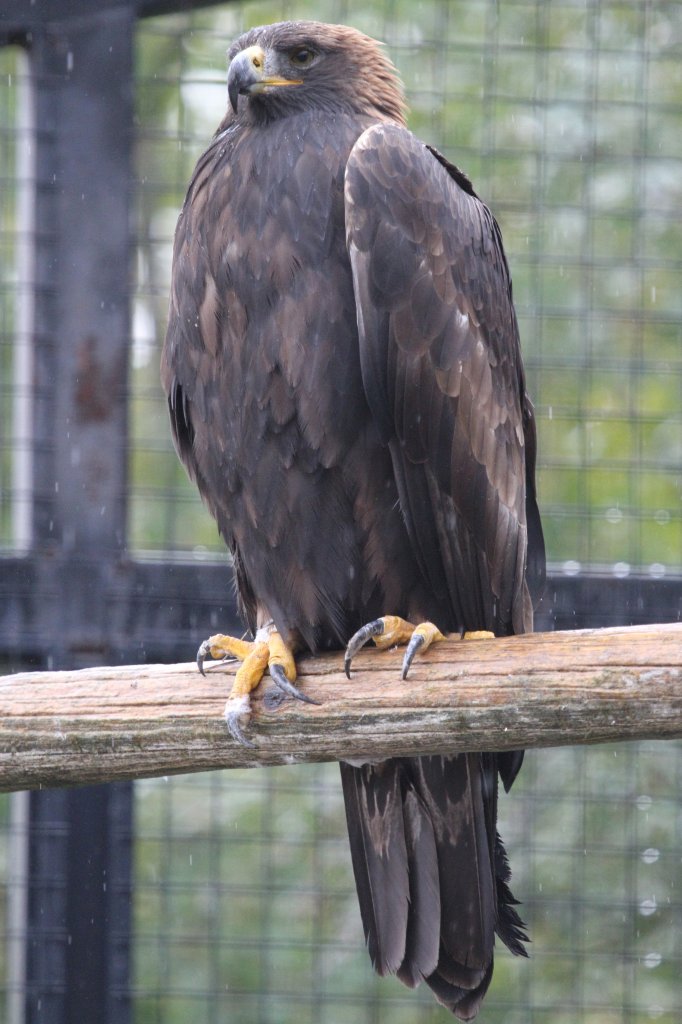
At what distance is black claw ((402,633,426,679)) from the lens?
233 cm

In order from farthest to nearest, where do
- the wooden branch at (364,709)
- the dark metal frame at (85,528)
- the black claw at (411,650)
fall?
the dark metal frame at (85,528) → the black claw at (411,650) → the wooden branch at (364,709)

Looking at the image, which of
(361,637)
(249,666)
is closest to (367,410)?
(361,637)

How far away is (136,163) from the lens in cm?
351

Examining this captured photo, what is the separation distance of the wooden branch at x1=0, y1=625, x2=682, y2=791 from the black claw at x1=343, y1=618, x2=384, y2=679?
1.0 inches

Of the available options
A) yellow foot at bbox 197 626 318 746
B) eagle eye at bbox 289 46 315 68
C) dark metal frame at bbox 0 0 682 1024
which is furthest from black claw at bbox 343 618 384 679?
eagle eye at bbox 289 46 315 68

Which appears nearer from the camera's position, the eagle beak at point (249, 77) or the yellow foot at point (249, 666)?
the yellow foot at point (249, 666)

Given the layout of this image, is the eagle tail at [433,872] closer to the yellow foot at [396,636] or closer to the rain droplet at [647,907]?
the yellow foot at [396,636]

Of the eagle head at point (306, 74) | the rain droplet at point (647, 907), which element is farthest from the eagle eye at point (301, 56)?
the rain droplet at point (647, 907)

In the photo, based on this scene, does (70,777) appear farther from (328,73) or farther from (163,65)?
(163,65)

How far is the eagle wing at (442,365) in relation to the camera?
7.97 ft

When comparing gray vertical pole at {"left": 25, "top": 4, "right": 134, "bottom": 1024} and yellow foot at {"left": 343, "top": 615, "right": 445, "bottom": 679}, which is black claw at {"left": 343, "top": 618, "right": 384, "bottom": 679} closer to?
yellow foot at {"left": 343, "top": 615, "right": 445, "bottom": 679}

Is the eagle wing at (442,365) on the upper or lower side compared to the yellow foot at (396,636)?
upper

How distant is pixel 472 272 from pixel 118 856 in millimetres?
1823

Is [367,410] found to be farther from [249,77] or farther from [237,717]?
[249,77]
